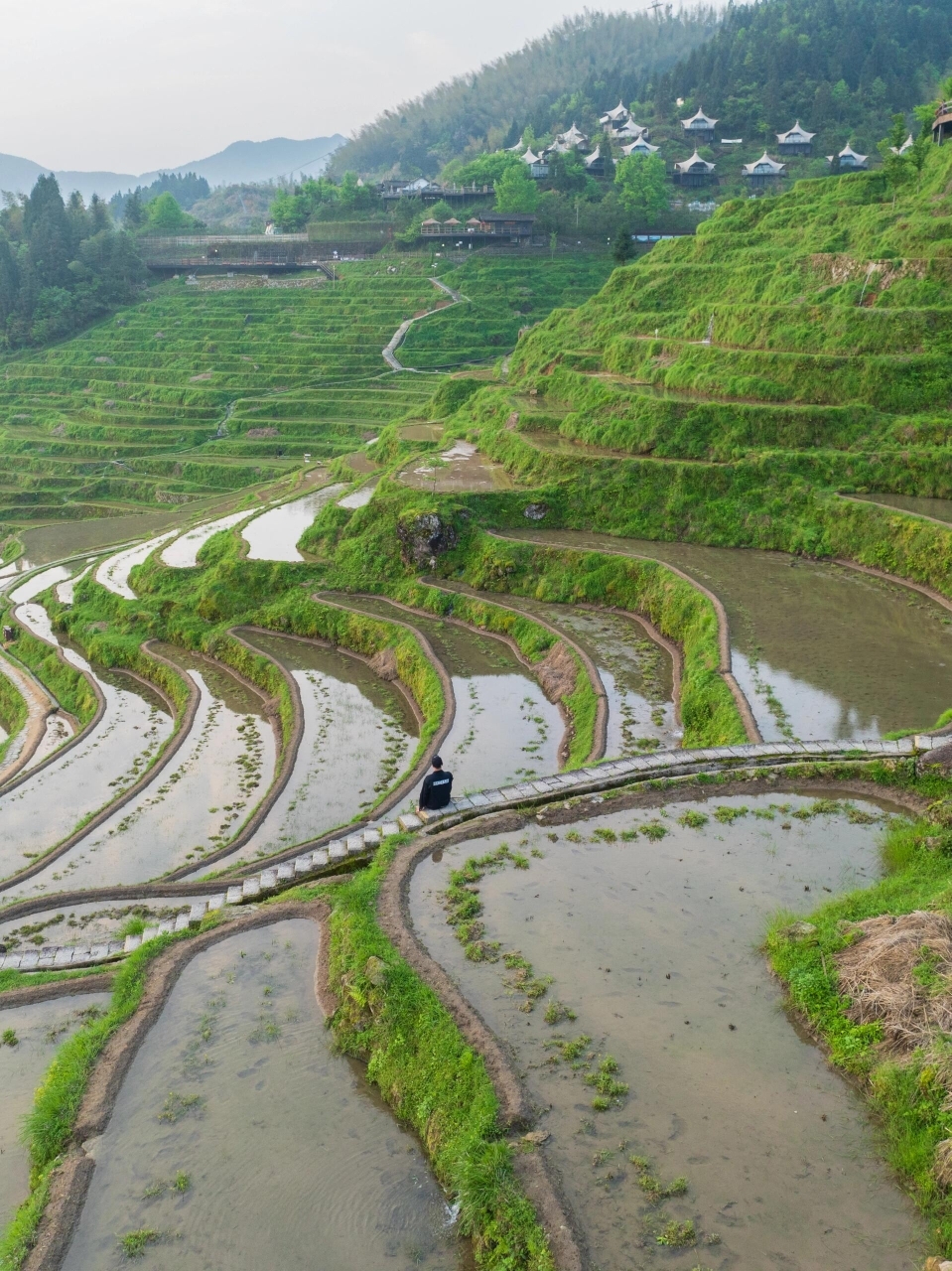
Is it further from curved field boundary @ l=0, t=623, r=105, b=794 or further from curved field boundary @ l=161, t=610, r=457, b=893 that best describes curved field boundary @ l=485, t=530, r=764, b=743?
curved field boundary @ l=0, t=623, r=105, b=794

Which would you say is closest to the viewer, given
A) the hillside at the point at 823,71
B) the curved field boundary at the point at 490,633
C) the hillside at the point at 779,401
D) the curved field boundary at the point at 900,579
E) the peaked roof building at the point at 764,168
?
the curved field boundary at the point at 490,633

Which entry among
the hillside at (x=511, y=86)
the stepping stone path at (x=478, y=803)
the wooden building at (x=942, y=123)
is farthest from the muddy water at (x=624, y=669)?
the hillside at (x=511, y=86)

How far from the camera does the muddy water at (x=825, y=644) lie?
1636cm

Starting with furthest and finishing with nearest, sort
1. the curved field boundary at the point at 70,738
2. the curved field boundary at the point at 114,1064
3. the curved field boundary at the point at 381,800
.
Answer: the curved field boundary at the point at 70,738
the curved field boundary at the point at 381,800
the curved field boundary at the point at 114,1064

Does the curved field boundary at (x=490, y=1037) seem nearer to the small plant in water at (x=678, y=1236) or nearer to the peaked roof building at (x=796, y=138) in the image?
the small plant in water at (x=678, y=1236)

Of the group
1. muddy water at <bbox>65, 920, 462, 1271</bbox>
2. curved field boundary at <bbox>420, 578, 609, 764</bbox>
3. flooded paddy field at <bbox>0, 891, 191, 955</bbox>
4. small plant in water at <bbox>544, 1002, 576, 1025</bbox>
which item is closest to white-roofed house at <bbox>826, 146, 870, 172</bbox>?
curved field boundary at <bbox>420, 578, 609, 764</bbox>

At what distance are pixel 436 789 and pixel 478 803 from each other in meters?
0.73

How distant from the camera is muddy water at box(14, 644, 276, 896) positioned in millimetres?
16844

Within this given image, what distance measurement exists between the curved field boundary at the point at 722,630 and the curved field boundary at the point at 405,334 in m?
33.6

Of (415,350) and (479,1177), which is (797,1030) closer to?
(479,1177)

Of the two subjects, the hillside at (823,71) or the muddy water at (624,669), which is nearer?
the muddy water at (624,669)

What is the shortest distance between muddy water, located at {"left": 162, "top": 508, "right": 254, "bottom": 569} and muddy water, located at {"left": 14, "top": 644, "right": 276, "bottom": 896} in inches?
407

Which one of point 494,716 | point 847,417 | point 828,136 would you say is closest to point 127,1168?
point 494,716

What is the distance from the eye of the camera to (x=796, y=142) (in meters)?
85.9
